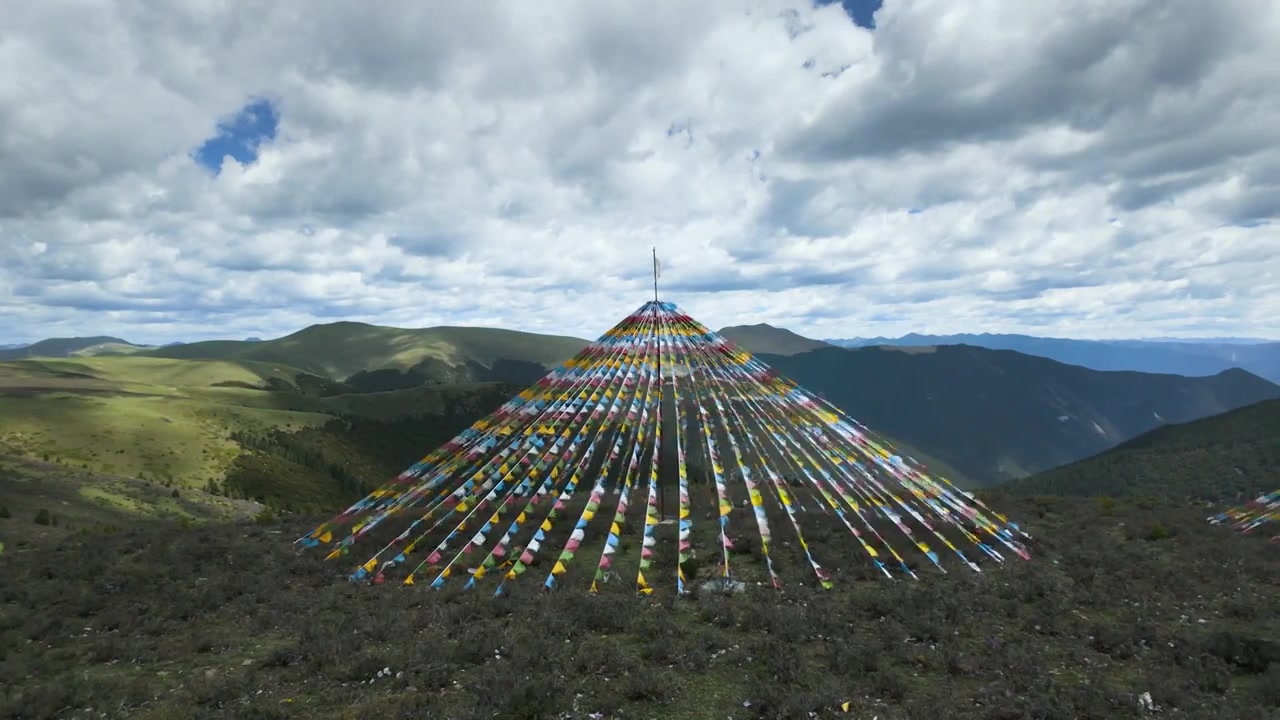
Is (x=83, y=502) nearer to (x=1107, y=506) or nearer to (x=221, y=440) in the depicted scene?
(x=1107, y=506)

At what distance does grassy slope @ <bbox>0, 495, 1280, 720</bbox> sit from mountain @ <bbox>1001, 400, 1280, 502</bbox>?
357ft

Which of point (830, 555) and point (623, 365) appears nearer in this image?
point (830, 555)

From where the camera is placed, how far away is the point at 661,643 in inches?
397

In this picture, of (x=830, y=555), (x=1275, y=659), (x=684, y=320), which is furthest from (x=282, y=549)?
(x=1275, y=659)

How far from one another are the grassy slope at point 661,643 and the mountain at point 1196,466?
10891 centimetres

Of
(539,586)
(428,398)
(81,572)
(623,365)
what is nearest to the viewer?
(539,586)

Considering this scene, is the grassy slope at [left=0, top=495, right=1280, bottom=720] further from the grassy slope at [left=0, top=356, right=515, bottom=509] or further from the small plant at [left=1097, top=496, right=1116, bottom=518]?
the grassy slope at [left=0, top=356, right=515, bottom=509]

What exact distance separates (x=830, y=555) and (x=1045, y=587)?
466 centimetres

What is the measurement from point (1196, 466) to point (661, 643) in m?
144

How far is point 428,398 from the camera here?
16125 centimetres

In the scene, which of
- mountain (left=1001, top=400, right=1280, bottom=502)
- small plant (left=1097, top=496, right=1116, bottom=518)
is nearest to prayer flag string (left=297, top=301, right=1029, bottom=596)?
small plant (left=1097, top=496, right=1116, bottom=518)

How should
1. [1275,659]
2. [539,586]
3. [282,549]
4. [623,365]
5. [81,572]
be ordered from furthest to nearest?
[623,365]
[282,549]
[81,572]
[539,586]
[1275,659]

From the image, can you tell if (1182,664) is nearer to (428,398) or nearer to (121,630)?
(121,630)

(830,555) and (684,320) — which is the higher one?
(684,320)
